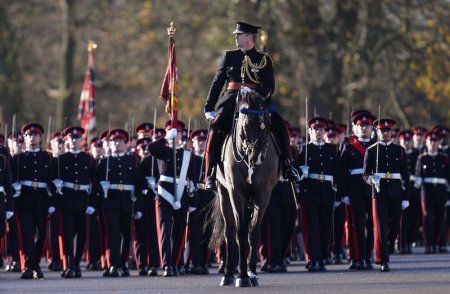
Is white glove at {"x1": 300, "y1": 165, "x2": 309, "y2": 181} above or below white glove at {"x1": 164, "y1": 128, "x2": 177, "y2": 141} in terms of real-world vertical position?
below

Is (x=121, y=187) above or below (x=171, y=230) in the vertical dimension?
above

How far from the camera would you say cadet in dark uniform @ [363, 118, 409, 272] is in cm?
2052

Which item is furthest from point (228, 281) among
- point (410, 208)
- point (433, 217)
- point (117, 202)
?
point (410, 208)

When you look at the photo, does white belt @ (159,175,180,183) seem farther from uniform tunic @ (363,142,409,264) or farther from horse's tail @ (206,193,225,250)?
uniform tunic @ (363,142,409,264)

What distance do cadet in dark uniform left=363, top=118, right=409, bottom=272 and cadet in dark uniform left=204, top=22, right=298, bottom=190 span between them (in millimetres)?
2360

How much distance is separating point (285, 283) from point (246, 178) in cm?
148

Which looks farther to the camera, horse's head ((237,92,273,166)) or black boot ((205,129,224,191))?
black boot ((205,129,224,191))

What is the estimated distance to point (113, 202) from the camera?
21.2 m

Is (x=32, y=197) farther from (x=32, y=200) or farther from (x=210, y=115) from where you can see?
(x=210, y=115)

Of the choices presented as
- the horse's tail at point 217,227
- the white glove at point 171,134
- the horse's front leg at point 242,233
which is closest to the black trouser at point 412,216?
the white glove at point 171,134

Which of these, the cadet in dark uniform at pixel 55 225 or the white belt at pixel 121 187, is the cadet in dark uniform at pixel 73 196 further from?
the white belt at pixel 121 187

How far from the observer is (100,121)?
2087 inches

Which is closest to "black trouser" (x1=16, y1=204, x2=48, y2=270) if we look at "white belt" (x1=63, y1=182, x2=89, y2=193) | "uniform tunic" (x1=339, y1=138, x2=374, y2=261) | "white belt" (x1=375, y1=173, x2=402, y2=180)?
"white belt" (x1=63, y1=182, x2=89, y2=193)

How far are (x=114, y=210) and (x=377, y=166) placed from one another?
3585 millimetres
